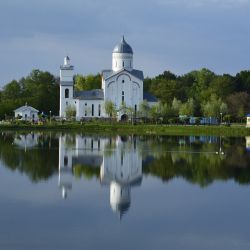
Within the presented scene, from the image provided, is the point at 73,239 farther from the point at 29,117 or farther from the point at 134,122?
the point at 29,117

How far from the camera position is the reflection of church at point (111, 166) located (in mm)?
18469

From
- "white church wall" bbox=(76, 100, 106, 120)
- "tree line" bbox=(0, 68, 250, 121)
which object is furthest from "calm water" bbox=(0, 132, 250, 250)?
"white church wall" bbox=(76, 100, 106, 120)

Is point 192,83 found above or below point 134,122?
above

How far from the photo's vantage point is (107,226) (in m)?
14.0

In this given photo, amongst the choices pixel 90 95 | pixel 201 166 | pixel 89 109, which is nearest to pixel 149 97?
pixel 90 95

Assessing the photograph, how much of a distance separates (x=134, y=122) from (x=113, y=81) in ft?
27.6

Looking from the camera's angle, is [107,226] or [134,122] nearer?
[107,226]

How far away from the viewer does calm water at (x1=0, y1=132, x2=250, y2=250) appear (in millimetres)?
13016

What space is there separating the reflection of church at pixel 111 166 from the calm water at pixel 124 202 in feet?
0.13

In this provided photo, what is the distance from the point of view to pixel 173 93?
3063 inches

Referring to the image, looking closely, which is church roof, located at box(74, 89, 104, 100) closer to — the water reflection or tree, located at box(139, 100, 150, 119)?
tree, located at box(139, 100, 150, 119)

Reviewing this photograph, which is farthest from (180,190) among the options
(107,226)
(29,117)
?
(29,117)

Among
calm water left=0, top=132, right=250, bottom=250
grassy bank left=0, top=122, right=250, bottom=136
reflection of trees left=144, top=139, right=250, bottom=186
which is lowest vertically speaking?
calm water left=0, top=132, right=250, bottom=250

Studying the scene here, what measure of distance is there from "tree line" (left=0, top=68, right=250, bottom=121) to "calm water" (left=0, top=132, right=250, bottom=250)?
38.4m
